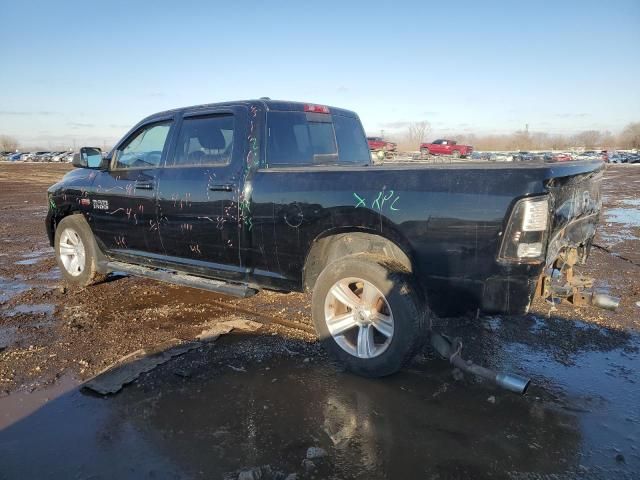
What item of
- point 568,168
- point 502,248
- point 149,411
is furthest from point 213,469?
point 568,168

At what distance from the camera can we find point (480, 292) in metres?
3.15

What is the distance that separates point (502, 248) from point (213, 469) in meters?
2.10

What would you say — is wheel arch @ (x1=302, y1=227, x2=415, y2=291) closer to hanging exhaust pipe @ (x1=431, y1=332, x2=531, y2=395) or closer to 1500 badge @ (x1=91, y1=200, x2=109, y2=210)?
hanging exhaust pipe @ (x1=431, y1=332, x2=531, y2=395)

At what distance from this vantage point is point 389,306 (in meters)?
3.37

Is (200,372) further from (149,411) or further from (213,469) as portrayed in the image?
(213,469)

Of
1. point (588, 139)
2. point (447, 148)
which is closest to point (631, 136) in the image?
point (588, 139)

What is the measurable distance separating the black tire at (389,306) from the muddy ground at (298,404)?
15cm

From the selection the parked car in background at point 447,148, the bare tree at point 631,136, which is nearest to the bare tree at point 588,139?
the bare tree at point 631,136

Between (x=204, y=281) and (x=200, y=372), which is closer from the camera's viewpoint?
(x=200, y=372)

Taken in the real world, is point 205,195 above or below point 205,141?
below

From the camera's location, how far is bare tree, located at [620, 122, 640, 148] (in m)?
90.4

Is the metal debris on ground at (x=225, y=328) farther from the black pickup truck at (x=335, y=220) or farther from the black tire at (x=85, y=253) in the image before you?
the black tire at (x=85, y=253)

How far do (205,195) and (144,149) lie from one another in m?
1.32

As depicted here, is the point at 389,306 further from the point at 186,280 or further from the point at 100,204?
the point at 100,204
